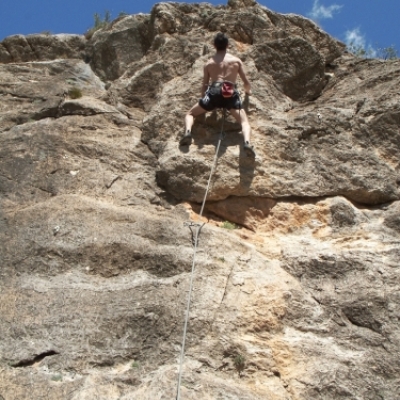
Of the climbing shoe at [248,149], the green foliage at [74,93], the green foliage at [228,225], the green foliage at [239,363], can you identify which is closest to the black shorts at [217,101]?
the climbing shoe at [248,149]

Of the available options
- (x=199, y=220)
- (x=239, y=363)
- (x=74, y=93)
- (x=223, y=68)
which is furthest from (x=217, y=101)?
(x=239, y=363)

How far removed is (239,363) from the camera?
20.8ft

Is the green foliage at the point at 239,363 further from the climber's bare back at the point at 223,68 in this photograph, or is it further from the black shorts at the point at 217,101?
the climber's bare back at the point at 223,68

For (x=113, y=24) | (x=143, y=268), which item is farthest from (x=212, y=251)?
(x=113, y=24)

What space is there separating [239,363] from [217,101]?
380 cm

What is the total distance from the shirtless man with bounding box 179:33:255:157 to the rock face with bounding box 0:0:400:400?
246mm

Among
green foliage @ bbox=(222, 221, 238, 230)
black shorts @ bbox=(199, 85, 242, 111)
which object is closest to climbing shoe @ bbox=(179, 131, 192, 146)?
black shorts @ bbox=(199, 85, 242, 111)

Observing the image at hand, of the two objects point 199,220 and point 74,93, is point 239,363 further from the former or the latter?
point 74,93

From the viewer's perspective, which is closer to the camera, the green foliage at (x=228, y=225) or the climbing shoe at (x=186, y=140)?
the green foliage at (x=228, y=225)

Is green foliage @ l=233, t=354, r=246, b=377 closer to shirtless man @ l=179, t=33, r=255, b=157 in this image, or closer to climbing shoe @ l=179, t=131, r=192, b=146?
shirtless man @ l=179, t=33, r=255, b=157

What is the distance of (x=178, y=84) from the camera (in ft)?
31.9

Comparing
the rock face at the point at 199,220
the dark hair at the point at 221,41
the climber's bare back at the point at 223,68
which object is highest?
the dark hair at the point at 221,41

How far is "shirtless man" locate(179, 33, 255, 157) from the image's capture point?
28.4 ft

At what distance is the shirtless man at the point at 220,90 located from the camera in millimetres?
8648
